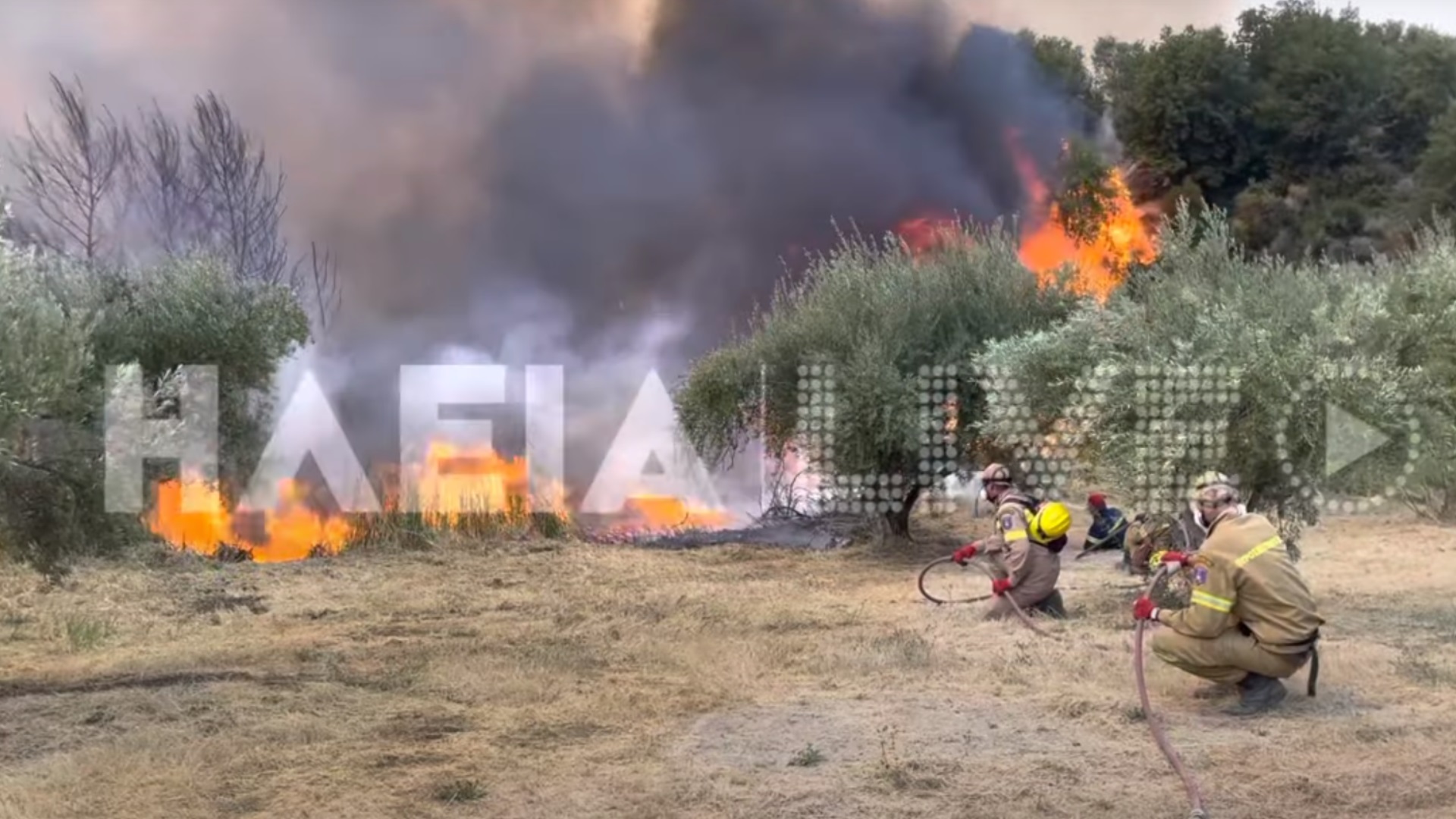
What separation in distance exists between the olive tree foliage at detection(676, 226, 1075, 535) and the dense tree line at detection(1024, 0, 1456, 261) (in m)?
17.5

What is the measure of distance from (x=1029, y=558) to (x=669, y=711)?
449 cm

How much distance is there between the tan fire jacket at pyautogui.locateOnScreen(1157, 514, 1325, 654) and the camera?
7.20 m

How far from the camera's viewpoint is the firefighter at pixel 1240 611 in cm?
722

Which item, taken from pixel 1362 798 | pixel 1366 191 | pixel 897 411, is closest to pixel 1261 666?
pixel 1362 798

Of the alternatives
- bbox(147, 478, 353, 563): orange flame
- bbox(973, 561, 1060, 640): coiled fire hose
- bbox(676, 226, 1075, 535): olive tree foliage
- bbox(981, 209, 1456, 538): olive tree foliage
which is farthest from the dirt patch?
bbox(147, 478, 353, 563): orange flame

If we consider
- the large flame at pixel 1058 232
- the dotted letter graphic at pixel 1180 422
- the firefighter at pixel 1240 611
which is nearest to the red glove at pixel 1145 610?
the firefighter at pixel 1240 611

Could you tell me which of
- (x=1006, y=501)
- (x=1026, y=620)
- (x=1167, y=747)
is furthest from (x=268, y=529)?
(x=1167, y=747)

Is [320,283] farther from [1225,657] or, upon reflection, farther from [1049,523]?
[1225,657]

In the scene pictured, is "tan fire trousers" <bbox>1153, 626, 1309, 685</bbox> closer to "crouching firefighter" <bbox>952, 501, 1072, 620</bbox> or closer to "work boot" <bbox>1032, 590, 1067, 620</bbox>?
"crouching firefighter" <bbox>952, 501, 1072, 620</bbox>

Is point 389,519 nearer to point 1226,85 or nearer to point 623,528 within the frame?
point 623,528

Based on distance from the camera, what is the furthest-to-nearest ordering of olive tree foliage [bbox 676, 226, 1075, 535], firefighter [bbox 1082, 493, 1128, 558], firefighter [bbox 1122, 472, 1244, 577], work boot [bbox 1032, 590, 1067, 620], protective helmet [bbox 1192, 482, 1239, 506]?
olive tree foliage [bbox 676, 226, 1075, 535] < firefighter [bbox 1082, 493, 1128, 558] < work boot [bbox 1032, 590, 1067, 620] < firefighter [bbox 1122, 472, 1244, 577] < protective helmet [bbox 1192, 482, 1239, 506]

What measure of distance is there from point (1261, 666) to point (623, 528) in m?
13.2

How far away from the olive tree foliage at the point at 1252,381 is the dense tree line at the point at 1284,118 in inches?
887

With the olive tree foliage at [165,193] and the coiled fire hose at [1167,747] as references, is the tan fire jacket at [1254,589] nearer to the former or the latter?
the coiled fire hose at [1167,747]
